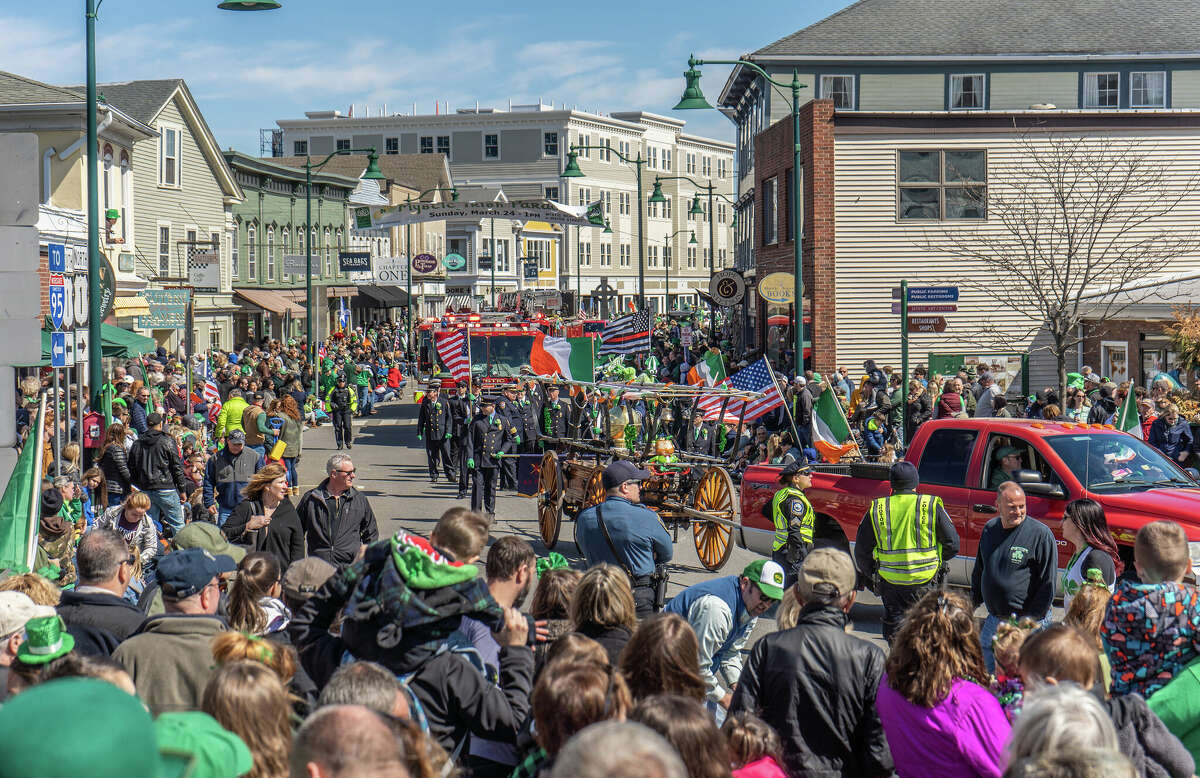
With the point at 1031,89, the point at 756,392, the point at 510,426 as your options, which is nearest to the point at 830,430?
the point at 756,392

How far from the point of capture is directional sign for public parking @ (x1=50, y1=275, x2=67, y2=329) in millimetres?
14977

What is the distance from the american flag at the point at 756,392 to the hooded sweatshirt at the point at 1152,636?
34.4 feet

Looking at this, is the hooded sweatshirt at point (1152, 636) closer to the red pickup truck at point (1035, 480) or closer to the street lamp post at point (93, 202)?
the red pickup truck at point (1035, 480)

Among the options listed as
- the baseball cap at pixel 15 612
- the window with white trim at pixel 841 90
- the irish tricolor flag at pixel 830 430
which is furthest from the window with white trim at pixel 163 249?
the baseball cap at pixel 15 612

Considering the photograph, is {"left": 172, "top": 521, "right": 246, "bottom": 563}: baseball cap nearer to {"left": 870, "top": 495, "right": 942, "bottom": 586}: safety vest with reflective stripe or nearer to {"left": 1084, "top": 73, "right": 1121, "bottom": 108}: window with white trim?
{"left": 870, "top": 495, "right": 942, "bottom": 586}: safety vest with reflective stripe

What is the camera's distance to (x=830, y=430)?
18.2 metres

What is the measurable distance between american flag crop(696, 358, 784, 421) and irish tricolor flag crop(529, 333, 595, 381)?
28.4ft

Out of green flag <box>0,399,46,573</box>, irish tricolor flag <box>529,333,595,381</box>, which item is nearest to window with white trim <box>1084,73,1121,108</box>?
irish tricolor flag <box>529,333,595,381</box>

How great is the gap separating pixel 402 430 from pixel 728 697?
2569 cm

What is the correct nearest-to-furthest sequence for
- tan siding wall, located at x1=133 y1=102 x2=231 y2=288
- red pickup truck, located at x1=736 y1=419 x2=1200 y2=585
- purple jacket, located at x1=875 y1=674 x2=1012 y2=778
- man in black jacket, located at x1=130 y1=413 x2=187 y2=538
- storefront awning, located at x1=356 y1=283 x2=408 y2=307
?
purple jacket, located at x1=875 y1=674 x2=1012 y2=778 → red pickup truck, located at x1=736 y1=419 x2=1200 y2=585 → man in black jacket, located at x1=130 y1=413 x2=187 y2=538 → tan siding wall, located at x1=133 y1=102 x2=231 y2=288 → storefront awning, located at x1=356 y1=283 x2=408 y2=307

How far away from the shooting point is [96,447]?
18406 millimetres

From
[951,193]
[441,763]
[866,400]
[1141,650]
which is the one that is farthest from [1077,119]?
[441,763]

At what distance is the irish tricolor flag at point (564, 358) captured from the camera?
2581cm

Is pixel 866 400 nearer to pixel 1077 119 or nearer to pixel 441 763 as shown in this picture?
pixel 1077 119
